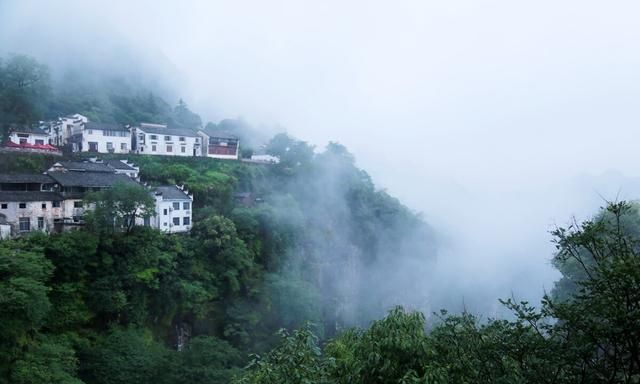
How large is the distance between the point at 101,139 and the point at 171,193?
12532 millimetres

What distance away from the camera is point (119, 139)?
1515 inches

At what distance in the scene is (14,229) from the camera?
920 inches

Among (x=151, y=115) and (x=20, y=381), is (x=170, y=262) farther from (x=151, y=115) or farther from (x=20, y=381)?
(x=151, y=115)

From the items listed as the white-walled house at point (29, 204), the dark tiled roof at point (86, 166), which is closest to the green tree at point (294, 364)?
the white-walled house at point (29, 204)

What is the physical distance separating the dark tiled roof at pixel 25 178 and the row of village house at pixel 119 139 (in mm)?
6272

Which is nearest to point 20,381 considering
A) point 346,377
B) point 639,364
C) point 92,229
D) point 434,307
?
point 92,229

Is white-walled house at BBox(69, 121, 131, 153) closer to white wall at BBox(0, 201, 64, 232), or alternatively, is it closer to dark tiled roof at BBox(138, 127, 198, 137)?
dark tiled roof at BBox(138, 127, 198, 137)

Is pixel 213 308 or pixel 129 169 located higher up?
pixel 129 169

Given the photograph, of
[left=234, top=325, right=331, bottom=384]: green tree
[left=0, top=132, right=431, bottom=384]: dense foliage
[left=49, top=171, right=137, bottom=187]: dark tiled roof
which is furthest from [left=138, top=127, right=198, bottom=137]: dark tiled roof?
[left=234, top=325, right=331, bottom=384]: green tree

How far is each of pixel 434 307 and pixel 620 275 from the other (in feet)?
141

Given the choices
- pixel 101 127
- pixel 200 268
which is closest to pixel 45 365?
pixel 200 268

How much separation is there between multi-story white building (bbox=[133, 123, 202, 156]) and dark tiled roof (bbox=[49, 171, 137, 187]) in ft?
38.0

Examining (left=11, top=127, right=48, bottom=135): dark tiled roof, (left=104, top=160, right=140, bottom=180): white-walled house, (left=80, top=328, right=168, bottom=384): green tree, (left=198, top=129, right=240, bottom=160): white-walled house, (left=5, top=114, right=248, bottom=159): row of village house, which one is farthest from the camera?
(left=198, top=129, right=240, bottom=160): white-walled house

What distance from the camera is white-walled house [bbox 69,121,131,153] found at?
1421 inches
